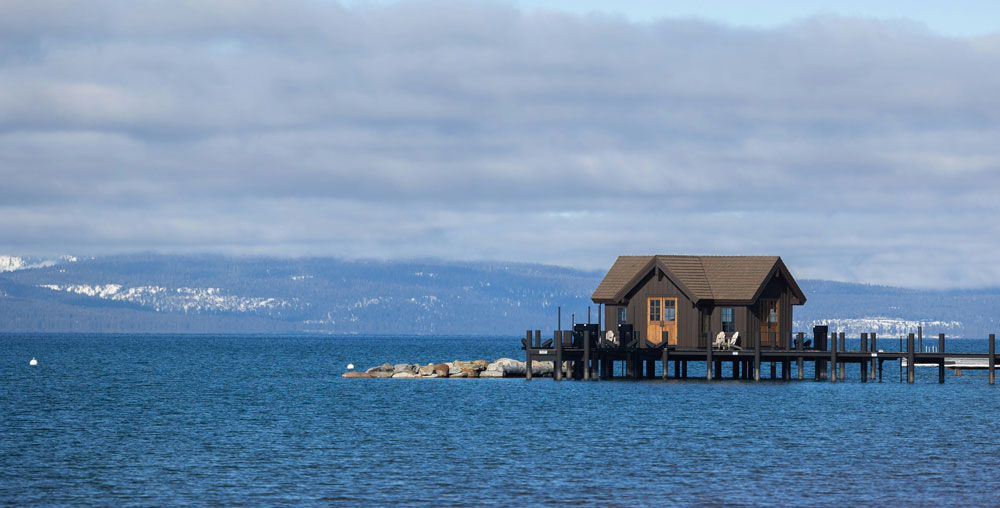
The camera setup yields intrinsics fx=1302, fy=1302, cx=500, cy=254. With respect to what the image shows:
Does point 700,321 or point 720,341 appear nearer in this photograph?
point 720,341

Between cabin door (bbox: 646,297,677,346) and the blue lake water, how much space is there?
9.60ft

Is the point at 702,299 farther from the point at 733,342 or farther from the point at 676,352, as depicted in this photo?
the point at 676,352

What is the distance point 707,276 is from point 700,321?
9.26 ft

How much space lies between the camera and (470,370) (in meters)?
88.8

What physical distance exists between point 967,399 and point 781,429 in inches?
900

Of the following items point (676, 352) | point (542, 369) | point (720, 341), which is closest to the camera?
point (720, 341)

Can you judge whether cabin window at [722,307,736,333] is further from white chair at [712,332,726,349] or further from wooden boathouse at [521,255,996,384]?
white chair at [712,332,726,349]

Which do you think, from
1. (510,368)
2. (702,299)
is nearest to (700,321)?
(702,299)

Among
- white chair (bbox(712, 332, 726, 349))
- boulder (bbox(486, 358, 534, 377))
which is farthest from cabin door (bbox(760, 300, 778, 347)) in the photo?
boulder (bbox(486, 358, 534, 377))

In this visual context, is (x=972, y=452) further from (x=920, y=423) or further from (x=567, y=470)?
(x=567, y=470)

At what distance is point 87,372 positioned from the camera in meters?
111

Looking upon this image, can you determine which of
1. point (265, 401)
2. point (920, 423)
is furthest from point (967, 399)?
point (265, 401)

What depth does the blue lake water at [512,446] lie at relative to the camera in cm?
3484

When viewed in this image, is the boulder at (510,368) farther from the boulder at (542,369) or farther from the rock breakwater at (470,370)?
the boulder at (542,369)
